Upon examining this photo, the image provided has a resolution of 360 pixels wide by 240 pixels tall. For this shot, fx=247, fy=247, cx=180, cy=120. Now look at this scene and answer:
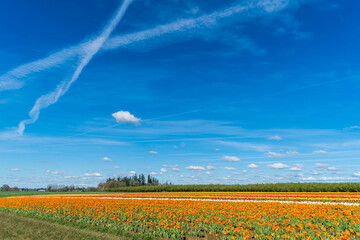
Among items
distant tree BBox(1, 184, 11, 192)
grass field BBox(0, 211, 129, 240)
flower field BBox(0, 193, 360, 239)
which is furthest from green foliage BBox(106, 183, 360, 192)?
distant tree BBox(1, 184, 11, 192)

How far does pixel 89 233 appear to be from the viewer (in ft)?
41.6

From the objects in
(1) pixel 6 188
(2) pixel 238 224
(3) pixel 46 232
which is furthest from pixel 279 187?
(1) pixel 6 188

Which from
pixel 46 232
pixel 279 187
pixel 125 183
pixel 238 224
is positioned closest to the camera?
pixel 238 224

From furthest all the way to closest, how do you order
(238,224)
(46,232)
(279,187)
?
1. (279,187)
2. (46,232)
3. (238,224)

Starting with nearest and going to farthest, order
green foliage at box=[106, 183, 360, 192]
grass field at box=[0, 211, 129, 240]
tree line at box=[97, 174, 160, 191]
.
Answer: grass field at box=[0, 211, 129, 240] < green foliage at box=[106, 183, 360, 192] < tree line at box=[97, 174, 160, 191]

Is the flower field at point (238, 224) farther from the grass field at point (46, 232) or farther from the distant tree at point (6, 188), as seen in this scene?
the distant tree at point (6, 188)

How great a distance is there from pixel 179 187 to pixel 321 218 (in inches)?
2045

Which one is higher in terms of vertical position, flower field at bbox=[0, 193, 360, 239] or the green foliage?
flower field at bbox=[0, 193, 360, 239]

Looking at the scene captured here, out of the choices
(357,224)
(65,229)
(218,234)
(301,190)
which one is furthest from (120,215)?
(301,190)

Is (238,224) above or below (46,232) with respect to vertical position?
above

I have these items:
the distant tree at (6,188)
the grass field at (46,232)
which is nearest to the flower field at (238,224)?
the grass field at (46,232)

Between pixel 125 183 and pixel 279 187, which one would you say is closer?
pixel 279 187

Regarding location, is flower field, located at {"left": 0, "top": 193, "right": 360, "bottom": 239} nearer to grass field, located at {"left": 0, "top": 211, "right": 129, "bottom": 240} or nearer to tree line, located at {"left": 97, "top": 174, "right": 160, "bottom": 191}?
grass field, located at {"left": 0, "top": 211, "right": 129, "bottom": 240}

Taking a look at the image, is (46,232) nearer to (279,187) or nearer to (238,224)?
(238,224)
